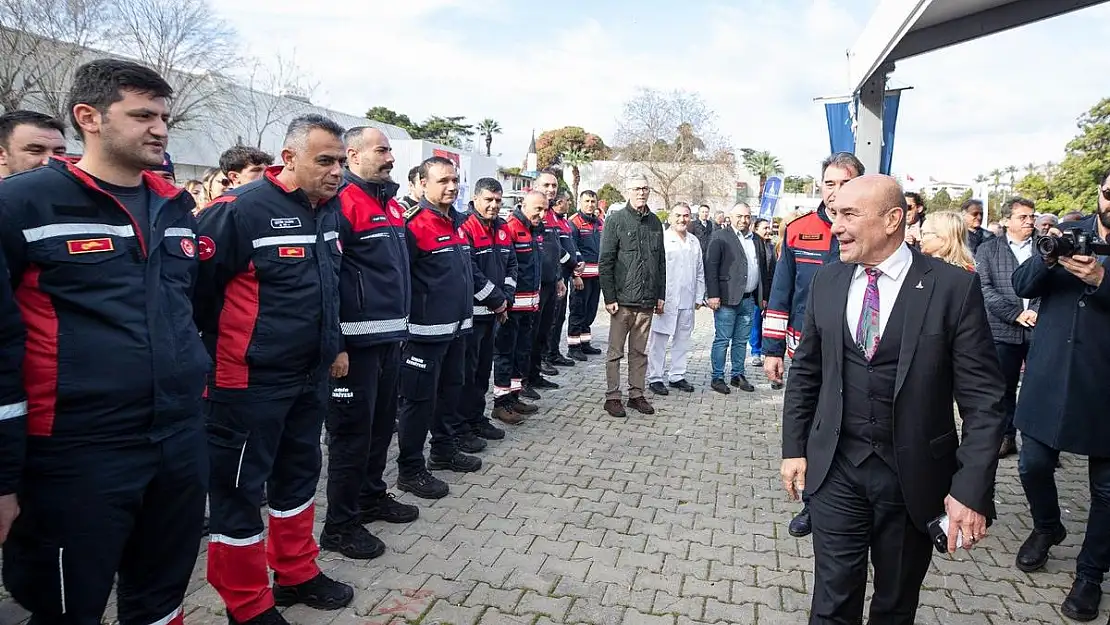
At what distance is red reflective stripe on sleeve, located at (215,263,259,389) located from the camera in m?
3.09

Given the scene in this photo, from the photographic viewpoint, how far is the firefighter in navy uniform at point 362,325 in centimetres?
388

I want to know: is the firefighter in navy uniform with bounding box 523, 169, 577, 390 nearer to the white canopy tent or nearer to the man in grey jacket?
the man in grey jacket

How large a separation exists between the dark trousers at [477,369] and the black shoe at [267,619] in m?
2.86

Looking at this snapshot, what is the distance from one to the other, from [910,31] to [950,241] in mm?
1982

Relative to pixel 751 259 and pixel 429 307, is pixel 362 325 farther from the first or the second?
pixel 751 259

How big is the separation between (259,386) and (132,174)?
1099mm

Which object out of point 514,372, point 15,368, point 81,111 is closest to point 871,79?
point 514,372

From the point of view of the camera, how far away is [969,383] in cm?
256

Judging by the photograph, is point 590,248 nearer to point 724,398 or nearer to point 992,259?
point 724,398

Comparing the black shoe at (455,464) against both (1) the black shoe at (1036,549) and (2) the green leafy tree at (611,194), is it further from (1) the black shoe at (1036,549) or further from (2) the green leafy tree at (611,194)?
(2) the green leafy tree at (611,194)

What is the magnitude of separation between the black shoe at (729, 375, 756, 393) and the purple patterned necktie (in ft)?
20.0

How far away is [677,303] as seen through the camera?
841cm

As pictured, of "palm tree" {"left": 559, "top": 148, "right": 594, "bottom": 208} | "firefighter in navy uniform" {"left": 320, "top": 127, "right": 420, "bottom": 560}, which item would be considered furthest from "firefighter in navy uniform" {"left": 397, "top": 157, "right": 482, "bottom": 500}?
"palm tree" {"left": 559, "top": 148, "right": 594, "bottom": 208}

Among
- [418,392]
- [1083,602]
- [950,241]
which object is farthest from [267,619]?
[950,241]
